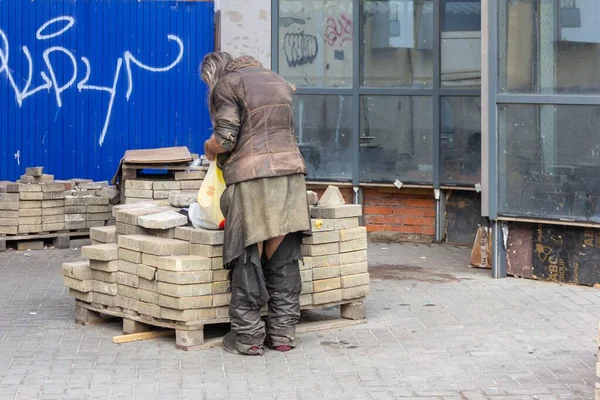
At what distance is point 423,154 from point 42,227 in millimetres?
4213

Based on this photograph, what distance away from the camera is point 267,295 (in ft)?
24.6

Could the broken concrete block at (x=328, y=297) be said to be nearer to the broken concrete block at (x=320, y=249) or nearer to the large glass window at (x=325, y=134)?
the broken concrete block at (x=320, y=249)

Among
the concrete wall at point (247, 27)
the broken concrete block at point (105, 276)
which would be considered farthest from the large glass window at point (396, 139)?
the broken concrete block at point (105, 276)

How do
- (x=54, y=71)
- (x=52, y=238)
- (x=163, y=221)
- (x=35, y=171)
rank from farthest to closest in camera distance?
1. (x=54, y=71)
2. (x=52, y=238)
3. (x=35, y=171)
4. (x=163, y=221)

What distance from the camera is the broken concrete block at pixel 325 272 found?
809cm

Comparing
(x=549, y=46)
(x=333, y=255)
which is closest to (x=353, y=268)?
(x=333, y=255)

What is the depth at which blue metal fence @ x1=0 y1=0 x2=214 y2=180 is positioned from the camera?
1291 centimetres

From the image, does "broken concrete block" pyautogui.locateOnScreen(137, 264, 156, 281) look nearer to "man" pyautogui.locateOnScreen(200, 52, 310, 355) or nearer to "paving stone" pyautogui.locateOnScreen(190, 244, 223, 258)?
"paving stone" pyautogui.locateOnScreen(190, 244, 223, 258)

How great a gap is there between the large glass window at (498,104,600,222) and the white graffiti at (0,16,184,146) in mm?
4789

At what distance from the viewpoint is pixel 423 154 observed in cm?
1230

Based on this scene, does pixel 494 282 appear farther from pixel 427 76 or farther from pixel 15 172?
pixel 15 172

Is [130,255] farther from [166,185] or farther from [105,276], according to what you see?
[166,185]

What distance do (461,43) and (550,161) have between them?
273 centimetres

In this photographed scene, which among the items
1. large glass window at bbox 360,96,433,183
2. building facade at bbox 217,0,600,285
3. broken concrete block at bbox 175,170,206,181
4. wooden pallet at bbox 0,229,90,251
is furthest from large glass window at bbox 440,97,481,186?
wooden pallet at bbox 0,229,90,251
